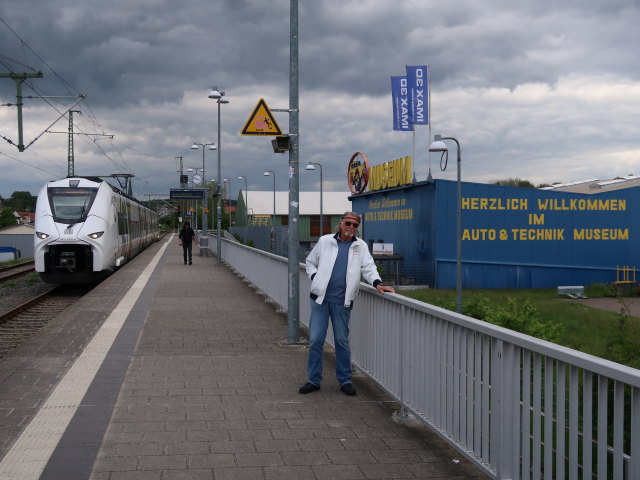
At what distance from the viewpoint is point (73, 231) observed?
58.2 ft

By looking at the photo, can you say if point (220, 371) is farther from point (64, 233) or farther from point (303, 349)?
point (64, 233)

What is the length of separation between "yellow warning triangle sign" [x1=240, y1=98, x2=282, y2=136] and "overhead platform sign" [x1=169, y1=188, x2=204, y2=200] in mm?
29738

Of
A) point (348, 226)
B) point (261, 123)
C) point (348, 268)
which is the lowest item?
point (348, 268)

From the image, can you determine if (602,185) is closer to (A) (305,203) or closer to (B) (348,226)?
(B) (348,226)

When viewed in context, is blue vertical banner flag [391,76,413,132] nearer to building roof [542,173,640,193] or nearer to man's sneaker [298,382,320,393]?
building roof [542,173,640,193]

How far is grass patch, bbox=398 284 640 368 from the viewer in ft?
20.1

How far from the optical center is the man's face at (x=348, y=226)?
6273 mm

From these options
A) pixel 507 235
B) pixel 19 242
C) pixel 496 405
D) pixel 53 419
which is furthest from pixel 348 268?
pixel 19 242

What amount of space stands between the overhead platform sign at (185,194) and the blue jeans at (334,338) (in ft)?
107

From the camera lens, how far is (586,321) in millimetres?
16078

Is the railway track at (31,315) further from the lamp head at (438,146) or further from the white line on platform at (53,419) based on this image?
the lamp head at (438,146)

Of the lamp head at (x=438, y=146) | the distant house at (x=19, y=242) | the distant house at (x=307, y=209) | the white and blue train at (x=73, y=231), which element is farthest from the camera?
the distant house at (x=307, y=209)

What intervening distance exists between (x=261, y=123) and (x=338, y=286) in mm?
3486

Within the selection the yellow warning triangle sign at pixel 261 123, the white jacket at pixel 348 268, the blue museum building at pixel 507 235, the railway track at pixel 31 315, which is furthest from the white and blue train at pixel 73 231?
the white jacket at pixel 348 268
